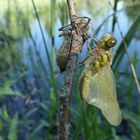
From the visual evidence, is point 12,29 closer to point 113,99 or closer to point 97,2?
point 97,2

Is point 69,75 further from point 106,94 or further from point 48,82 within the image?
point 48,82

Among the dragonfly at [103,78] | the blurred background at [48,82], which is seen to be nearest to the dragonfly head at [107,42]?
the dragonfly at [103,78]

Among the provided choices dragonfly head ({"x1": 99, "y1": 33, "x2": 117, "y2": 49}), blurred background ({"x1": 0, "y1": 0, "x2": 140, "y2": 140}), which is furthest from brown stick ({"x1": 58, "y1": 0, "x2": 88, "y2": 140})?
blurred background ({"x1": 0, "y1": 0, "x2": 140, "y2": 140})

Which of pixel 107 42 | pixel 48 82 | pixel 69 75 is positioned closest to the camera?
pixel 69 75

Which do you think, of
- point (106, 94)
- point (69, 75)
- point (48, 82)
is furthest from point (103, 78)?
point (48, 82)

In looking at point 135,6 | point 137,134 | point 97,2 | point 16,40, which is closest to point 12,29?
point 16,40

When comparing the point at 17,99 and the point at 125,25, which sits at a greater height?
the point at 125,25

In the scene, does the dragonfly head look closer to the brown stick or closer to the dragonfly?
the dragonfly
